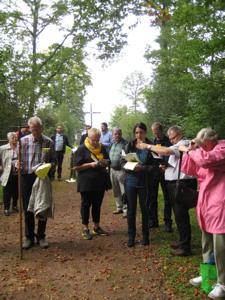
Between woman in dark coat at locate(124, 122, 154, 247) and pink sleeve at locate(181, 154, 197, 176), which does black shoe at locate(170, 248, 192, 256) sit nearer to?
woman in dark coat at locate(124, 122, 154, 247)

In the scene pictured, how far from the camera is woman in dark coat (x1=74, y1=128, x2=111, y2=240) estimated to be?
22.0 feet

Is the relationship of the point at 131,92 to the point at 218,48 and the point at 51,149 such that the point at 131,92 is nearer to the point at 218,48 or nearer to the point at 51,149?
the point at 218,48

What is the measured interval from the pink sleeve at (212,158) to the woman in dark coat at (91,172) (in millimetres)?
2648

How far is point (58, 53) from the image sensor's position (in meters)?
20.5

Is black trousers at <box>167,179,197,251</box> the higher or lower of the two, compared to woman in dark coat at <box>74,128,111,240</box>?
lower

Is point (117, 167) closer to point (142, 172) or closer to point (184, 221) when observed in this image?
point (142, 172)

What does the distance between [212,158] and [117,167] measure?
4.59m

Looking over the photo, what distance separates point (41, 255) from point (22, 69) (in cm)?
1500

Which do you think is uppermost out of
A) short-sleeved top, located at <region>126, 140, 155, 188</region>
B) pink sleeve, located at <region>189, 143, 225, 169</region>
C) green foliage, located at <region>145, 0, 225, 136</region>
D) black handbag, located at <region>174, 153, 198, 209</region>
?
green foliage, located at <region>145, 0, 225, 136</region>

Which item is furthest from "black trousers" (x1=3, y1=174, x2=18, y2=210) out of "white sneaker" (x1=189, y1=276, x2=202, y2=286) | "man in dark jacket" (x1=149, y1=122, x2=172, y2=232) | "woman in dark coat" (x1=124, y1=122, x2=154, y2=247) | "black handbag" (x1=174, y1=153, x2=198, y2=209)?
"white sneaker" (x1=189, y1=276, x2=202, y2=286)

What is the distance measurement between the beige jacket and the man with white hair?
2.84m

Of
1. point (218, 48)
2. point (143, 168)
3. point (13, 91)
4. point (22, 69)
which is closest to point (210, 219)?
point (143, 168)

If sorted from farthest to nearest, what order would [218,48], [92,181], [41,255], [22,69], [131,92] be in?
[131,92] → [22,69] → [218,48] → [92,181] → [41,255]

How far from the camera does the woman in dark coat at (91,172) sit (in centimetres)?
670
